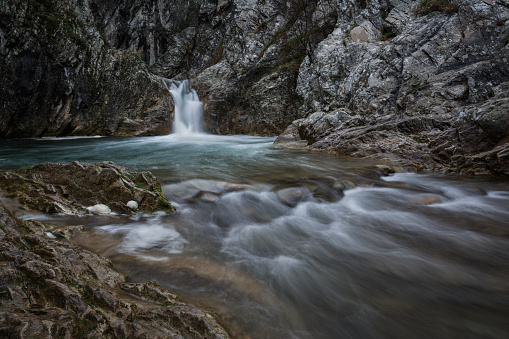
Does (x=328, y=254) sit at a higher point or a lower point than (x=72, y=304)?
lower

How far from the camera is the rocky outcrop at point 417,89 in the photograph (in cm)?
562

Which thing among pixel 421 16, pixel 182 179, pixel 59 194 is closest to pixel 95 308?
pixel 59 194

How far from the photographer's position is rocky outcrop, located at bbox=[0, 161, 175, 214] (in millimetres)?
2982

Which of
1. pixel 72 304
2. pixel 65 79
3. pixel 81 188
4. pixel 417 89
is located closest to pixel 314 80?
pixel 417 89

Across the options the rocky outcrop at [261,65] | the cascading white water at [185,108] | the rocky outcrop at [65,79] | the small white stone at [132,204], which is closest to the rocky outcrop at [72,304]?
the small white stone at [132,204]

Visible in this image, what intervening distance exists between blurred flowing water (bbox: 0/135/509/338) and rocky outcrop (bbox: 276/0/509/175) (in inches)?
66.3

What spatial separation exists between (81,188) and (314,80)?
14.4 m

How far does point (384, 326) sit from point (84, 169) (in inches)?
149

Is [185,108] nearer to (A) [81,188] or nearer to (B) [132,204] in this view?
(A) [81,188]

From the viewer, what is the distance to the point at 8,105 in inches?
439

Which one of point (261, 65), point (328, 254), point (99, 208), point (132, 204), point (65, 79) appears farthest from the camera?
point (261, 65)

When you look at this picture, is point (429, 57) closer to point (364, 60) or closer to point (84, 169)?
point (364, 60)

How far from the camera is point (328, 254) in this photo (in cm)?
253

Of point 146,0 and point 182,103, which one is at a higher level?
point 146,0
